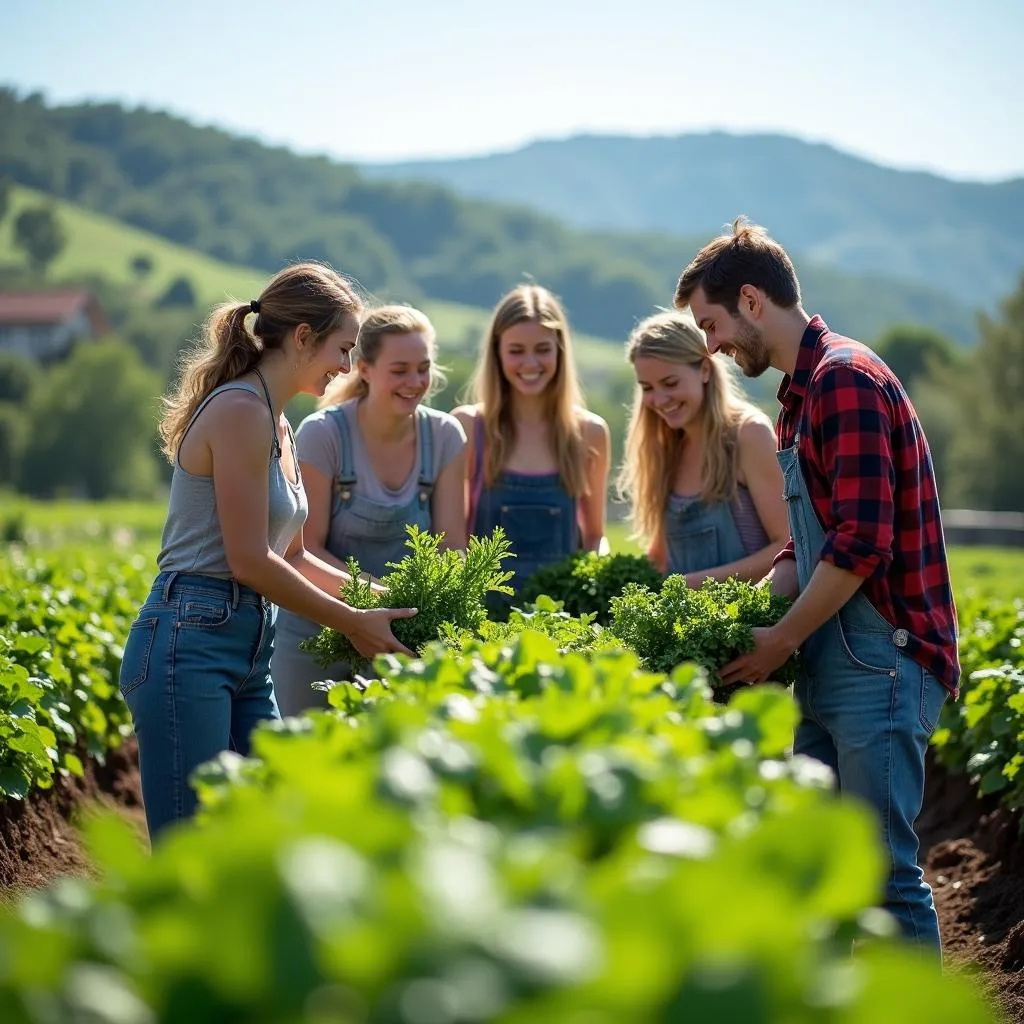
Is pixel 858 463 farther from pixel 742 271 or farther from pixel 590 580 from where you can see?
pixel 590 580

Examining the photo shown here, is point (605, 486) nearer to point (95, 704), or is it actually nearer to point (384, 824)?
point (95, 704)

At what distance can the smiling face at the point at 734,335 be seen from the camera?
4.28 metres

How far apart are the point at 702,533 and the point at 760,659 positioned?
165 cm

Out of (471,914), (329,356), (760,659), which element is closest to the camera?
(471,914)

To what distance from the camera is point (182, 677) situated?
421cm

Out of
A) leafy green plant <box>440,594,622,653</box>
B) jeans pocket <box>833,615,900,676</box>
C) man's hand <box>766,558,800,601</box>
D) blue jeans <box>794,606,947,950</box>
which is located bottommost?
blue jeans <box>794,606,947,950</box>

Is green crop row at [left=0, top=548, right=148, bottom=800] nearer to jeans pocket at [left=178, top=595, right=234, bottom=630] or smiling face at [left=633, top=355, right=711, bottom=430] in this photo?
jeans pocket at [left=178, top=595, right=234, bottom=630]

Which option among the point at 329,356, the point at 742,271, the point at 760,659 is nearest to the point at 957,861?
the point at 760,659

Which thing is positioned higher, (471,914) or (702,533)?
(471,914)

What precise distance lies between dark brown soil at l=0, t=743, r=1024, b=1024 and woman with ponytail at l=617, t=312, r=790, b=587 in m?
1.82

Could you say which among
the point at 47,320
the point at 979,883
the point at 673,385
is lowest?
the point at 979,883

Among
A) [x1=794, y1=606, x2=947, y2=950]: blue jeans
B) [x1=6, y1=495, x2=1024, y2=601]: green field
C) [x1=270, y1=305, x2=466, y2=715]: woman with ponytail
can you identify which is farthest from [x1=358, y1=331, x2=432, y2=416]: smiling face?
[x1=6, y1=495, x2=1024, y2=601]: green field

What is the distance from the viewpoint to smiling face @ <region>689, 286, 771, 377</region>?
169 inches

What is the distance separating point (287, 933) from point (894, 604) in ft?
10.1
